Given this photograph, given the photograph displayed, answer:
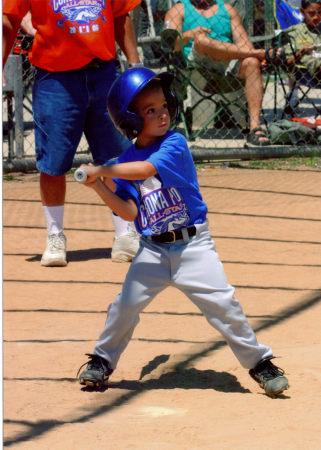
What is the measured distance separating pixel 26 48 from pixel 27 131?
6.72ft

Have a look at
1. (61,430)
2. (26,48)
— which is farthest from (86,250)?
(26,48)

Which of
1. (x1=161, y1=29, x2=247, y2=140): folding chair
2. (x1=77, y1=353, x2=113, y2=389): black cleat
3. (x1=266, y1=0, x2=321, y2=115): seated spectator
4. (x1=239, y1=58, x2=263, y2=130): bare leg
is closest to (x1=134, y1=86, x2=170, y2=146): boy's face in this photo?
(x1=77, y1=353, x2=113, y2=389): black cleat

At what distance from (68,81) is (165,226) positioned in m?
2.00

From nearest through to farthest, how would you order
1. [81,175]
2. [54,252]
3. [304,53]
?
[81,175] < [54,252] < [304,53]

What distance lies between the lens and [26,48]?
784 cm

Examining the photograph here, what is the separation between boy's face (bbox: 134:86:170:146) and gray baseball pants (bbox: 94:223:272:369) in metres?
0.39

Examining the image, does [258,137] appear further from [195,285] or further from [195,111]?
[195,285]

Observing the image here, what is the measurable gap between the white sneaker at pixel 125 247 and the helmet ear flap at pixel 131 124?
80.6 inches

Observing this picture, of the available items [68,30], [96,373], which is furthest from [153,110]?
[68,30]

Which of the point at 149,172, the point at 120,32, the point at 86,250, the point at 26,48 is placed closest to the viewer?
the point at 149,172

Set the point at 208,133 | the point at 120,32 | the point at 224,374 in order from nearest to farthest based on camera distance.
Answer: the point at 224,374 → the point at 120,32 → the point at 208,133

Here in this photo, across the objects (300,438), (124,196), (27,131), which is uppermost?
(124,196)

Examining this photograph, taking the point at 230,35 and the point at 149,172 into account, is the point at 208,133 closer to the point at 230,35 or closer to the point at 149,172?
the point at 230,35

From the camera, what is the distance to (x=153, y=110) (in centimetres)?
301
